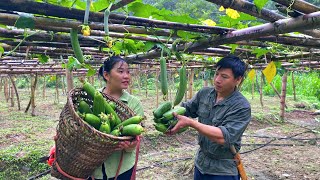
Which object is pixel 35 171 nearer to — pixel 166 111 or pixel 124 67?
pixel 124 67

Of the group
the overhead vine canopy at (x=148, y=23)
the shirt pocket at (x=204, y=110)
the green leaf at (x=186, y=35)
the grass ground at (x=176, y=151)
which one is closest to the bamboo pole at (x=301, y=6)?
the overhead vine canopy at (x=148, y=23)

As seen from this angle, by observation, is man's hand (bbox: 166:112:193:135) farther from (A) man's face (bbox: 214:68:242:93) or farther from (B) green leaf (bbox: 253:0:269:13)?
(B) green leaf (bbox: 253:0:269:13)

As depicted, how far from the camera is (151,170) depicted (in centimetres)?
515

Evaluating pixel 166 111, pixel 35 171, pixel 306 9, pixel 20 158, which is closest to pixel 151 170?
pixel 35 171

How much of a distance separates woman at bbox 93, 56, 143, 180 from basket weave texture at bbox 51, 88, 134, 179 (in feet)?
0.61

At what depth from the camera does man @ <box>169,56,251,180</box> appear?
231cm

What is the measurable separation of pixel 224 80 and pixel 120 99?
0.83 m

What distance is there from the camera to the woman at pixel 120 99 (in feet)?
7.89

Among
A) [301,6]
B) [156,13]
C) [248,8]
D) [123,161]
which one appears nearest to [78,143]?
[123,161]

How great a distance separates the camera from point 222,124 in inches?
94.5

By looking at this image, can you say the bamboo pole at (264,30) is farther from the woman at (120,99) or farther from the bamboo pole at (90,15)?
the woman at (120,99)

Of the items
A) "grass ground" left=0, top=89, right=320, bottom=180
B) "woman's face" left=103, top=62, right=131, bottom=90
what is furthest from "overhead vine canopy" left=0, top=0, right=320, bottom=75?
"grass ground" left=0, top=89, right=320, bottom=180

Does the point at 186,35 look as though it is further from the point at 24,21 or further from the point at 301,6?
the point at 24,21

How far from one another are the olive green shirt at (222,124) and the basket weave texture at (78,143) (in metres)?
0.78
